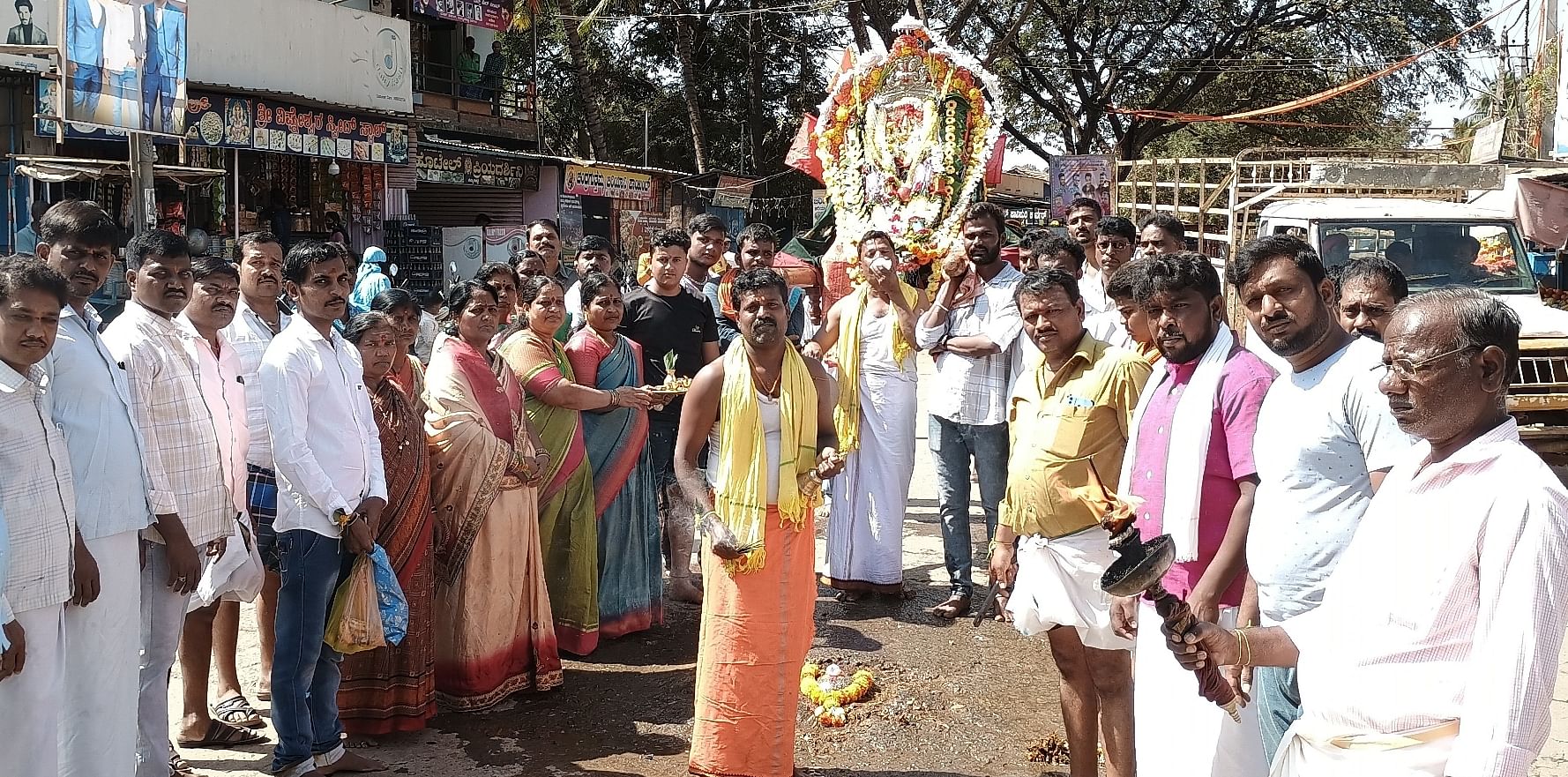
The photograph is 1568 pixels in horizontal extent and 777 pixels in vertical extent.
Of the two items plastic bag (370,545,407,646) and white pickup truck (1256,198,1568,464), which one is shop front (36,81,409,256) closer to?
plastic bag (370,545,407,646)

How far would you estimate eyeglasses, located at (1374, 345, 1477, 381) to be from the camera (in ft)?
6.89

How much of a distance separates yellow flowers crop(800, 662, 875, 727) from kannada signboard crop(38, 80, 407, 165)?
444 inches

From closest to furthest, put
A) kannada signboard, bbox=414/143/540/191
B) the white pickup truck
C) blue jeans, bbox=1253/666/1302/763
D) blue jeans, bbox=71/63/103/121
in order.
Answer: blue jeans, bbox=1253/666/1302/763 → blue jeans, bbox=71/63/103/121 → the white pickup truck → kannada signboard, bbox=414/143/540/191

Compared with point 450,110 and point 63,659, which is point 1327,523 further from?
point 450,110

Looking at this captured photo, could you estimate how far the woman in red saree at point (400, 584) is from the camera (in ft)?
15.3

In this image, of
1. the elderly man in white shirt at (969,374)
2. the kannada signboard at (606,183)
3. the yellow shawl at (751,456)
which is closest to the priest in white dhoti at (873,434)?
the elderly man in white shirt at (969,374)

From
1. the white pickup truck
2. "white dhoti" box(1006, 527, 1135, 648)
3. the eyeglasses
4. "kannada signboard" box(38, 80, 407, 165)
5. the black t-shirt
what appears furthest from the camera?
"kannada signboard" box(38, 80, 407, 165)

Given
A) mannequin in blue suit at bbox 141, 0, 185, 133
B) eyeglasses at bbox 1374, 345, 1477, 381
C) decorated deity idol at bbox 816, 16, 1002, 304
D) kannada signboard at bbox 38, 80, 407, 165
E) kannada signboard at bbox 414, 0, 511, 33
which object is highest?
kannada signboard at bbox 414, 0, 511, 33

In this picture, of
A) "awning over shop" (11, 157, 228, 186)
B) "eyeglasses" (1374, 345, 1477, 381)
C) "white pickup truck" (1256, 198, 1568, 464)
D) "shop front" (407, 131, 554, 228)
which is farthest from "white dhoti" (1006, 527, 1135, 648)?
"shop front" (407, 131, 554, 228)

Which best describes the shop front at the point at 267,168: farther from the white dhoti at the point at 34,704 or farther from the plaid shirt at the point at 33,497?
the white dhoti at the point at 34,704

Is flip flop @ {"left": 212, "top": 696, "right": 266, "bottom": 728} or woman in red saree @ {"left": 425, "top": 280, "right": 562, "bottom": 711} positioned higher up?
woman in red saree @ {"left": 425, "top": 280, "right": 562, "bottom": 711}

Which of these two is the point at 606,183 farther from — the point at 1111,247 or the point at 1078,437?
the point at 1078,437

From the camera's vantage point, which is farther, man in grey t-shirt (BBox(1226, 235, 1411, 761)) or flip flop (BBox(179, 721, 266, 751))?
flip flop (BBox(179, 721, 266, 751))

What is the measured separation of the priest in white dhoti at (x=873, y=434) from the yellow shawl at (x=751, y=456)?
223 centimetres
